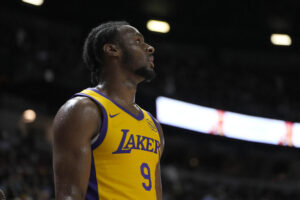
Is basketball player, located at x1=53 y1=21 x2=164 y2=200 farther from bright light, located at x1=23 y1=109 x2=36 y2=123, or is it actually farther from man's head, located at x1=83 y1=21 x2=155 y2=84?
bright light, located at x1=23 y1=109 x2=36 y2=123

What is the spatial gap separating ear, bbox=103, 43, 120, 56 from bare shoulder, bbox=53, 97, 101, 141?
1.45 feet

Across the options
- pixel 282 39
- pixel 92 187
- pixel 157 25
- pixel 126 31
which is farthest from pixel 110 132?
pixel 282 39

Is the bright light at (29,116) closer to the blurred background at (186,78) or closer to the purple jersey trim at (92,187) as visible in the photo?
the blurred background at (186,78)

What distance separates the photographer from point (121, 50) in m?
2.49

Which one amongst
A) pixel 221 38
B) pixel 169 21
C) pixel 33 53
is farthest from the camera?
pixel 221 38

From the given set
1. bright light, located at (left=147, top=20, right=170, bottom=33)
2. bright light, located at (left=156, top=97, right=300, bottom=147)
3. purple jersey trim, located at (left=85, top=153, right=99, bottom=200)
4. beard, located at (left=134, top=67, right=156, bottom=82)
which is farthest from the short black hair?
bright light, located at (left=156, top=97, right=300, bottom=147)

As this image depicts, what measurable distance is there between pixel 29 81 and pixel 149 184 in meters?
13.5

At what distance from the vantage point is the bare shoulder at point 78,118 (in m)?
2.03

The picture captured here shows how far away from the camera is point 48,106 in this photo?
16.8 metres

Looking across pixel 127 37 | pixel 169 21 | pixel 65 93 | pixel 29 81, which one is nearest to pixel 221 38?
pixel 169 21

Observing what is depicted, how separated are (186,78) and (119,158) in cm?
1618

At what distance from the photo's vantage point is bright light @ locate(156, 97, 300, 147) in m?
14.6

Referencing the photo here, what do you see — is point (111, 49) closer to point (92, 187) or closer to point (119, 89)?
point (119, 89)

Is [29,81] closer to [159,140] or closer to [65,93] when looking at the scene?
[65,93]
